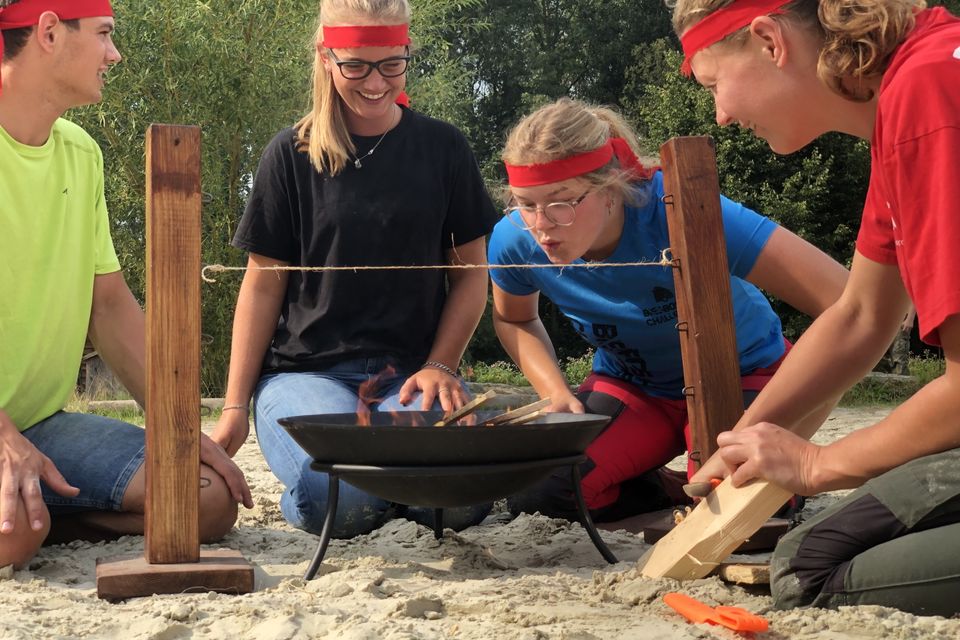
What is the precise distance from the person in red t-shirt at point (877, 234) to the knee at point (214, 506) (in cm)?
171

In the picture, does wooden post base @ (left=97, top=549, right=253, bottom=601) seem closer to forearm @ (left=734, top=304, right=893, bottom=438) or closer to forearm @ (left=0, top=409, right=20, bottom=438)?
forearm @ (left=0, top=409, right=20, bottom=438)

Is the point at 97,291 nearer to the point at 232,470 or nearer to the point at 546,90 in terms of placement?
the point at 232,470

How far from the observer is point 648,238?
155 inches

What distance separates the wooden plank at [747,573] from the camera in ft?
9.85

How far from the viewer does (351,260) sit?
13.6ft

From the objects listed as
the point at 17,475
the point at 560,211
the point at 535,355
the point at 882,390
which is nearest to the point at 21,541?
the point at 17,475

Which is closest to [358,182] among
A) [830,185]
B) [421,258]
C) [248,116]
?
[421,258]

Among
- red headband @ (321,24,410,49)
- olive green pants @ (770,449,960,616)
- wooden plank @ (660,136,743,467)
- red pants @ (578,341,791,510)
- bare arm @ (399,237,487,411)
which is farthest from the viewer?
red pants @ (578,341,791,510)

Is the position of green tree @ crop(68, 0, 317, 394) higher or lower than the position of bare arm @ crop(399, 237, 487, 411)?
higher

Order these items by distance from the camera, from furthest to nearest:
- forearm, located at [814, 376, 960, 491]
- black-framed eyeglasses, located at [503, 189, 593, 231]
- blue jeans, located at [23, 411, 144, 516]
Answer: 1. black-framed eyeglasses, located at [503, 189, 593, 231]
2. blue jeans, located at [23, 411, 144, 516]
3. forearm, located at [814, 376, 960, 491]

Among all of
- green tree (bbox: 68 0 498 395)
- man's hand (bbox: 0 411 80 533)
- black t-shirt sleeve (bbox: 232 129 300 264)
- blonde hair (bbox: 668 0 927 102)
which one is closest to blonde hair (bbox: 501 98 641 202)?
black t-shirt sleeve (bbox: 232 129 300 264)

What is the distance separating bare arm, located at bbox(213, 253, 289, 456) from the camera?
162 inches

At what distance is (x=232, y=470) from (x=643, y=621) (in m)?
1.61

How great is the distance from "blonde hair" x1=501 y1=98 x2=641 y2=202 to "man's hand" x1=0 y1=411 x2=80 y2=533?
1.76 m
